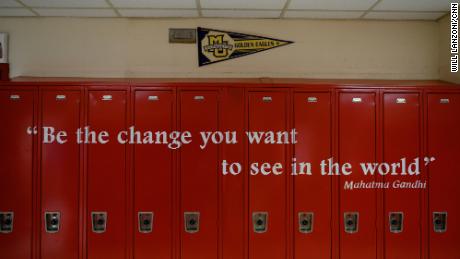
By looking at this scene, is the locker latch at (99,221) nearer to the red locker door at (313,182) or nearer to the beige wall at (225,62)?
the beige wall at (225,62)

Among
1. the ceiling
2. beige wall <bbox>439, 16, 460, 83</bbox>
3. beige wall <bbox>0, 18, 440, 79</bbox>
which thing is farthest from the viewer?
beige wall <bbox>0, 18, 440, 79</bbox>

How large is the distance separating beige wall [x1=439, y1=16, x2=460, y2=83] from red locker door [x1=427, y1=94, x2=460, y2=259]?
0.64m

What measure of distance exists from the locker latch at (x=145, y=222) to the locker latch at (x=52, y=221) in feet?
2.74

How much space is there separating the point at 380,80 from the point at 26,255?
4382mm

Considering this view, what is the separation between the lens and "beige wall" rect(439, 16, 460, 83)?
14.1ft

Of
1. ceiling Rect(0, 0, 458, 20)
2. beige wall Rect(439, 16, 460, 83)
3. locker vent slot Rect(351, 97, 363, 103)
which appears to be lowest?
locker vent slot Rect(351, 97, 363, 103)

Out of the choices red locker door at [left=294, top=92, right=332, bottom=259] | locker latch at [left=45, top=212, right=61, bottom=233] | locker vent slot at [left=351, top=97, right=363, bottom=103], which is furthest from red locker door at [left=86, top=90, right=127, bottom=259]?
locker vent slot at [left=351, top=97, right=363, bottom=103]

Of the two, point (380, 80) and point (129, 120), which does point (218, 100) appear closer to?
point (129, 120)

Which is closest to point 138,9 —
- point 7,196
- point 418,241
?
point 7,196

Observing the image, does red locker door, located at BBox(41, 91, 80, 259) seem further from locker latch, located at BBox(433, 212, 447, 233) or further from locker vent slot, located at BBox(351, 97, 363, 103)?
locker latch, located at BBox(433, 212, 447, 233)

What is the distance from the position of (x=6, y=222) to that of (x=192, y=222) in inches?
75.0

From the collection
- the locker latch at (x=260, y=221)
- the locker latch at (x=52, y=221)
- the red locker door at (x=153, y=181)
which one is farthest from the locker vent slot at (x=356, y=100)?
the locker latch at (x=52, y=221)

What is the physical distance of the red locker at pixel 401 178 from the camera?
3760mm

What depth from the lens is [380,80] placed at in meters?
4.35
